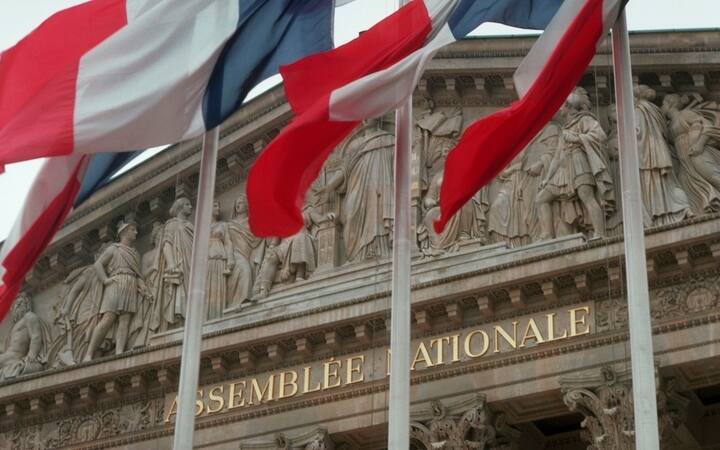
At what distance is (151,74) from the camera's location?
19250 mm

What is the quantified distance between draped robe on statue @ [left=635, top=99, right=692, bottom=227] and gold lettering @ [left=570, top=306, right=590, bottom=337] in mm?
1497

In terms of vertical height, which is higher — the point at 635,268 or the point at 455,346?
the point at 455,346

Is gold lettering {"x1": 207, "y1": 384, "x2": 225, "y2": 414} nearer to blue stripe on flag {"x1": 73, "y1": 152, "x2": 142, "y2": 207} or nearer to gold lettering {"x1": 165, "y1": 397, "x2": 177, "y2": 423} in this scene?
gold lettering {"x1": 165, "y1": 397, "x2": 177, "y2": 423}

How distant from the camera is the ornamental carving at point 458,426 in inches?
1005

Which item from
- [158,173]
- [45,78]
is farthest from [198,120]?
[158,173]

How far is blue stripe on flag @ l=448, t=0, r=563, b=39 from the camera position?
19141 mm

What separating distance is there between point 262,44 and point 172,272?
1168 cm

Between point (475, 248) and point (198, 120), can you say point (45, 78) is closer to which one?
point (198, 120)

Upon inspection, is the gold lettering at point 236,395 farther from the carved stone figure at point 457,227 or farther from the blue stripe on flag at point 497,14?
the blue stripe on flag at point 497,14

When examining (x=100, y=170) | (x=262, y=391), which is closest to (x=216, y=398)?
(x=262, y=391)

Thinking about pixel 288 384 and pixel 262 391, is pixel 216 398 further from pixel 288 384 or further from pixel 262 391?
pixel 288 384

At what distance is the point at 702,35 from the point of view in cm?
2725

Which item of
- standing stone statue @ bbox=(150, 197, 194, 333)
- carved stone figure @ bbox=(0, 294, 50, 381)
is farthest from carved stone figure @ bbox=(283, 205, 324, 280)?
carved stone figure @ bbox=(0, 294, 50, 381)

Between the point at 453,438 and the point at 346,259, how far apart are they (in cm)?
426
